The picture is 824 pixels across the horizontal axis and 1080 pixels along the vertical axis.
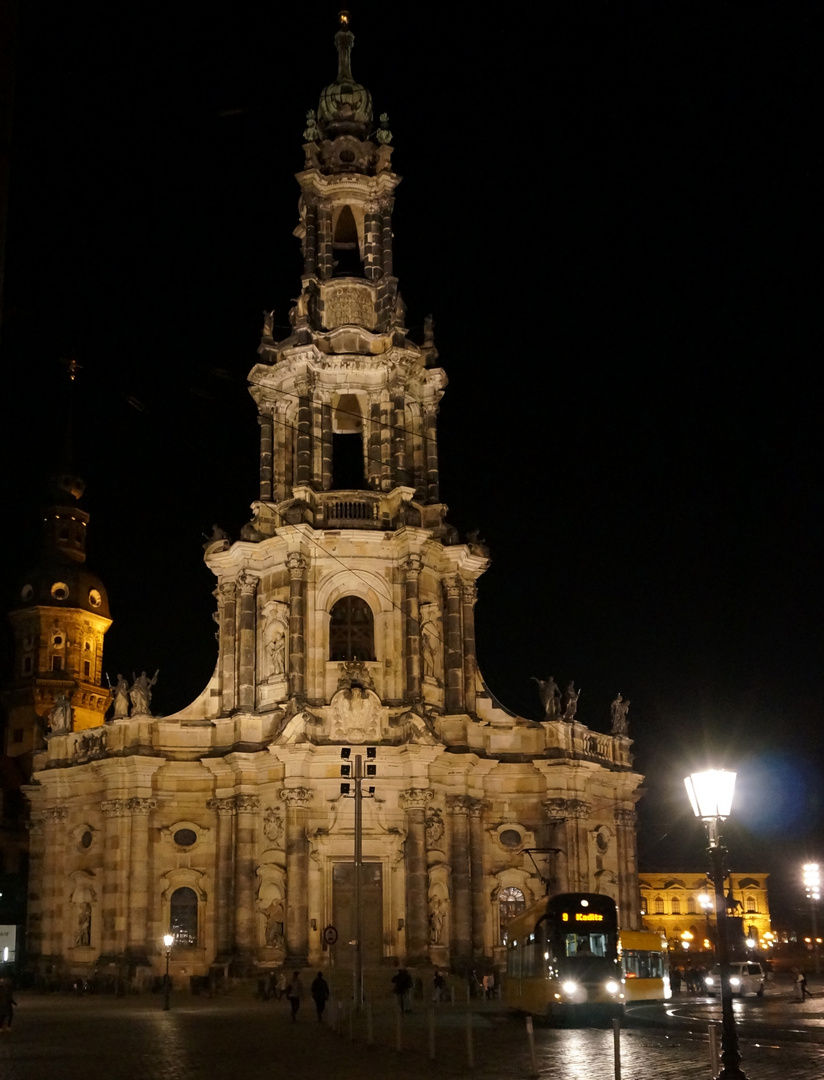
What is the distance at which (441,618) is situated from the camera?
5322 centimetres

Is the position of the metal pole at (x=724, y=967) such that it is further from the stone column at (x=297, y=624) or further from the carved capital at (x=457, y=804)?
the stone column at (x=297, y=624)

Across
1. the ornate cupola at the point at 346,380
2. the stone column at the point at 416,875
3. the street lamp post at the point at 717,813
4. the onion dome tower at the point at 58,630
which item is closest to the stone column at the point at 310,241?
the ornate cupola at the point at 346,380

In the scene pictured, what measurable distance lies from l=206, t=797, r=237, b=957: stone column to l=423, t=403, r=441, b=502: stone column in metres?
14.9

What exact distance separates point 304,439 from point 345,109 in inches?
708

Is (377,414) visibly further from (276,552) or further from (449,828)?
(449,828)

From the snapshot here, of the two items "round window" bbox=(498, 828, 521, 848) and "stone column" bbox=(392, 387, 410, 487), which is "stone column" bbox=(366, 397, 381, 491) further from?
"round window" bbox=(498, 828, 521, 848)

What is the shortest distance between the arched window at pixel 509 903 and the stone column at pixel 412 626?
8.37 m

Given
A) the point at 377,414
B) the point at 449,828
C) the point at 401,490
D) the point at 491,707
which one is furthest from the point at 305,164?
the point at 449,828

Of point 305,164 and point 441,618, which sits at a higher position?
point 305,164

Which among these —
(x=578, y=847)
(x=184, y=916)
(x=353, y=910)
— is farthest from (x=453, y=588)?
(x=184, y=916)

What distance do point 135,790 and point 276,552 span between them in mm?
10583

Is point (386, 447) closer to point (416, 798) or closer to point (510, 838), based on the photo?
point (416, 798)

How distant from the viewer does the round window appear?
2039 inches

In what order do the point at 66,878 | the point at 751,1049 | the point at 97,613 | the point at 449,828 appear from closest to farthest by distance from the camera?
the point at 751,1049, the point at 449,828, the point at 66,878, the point at 97,613
